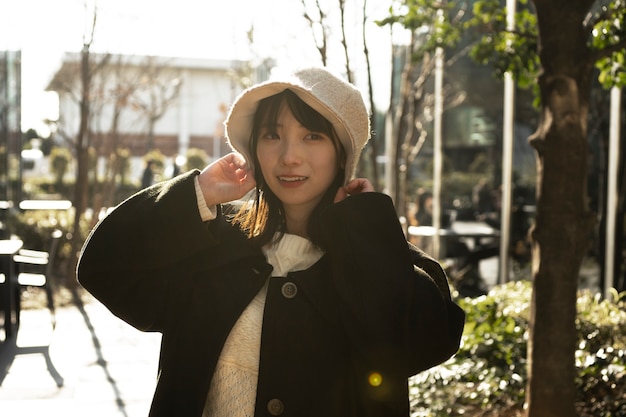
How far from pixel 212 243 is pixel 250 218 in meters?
0.17

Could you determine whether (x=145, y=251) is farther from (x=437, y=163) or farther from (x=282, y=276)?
(x=437, y=163)

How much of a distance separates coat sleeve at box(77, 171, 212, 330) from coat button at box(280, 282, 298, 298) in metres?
0.23

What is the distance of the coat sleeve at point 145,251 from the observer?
235 centimetres

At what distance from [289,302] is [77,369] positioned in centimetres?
610

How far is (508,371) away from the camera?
617 centimetres

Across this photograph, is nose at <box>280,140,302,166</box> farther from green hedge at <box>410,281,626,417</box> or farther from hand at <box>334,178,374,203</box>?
green hedge at <box>410,281,626,417</box>

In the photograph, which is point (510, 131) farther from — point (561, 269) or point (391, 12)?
point (561, 269)

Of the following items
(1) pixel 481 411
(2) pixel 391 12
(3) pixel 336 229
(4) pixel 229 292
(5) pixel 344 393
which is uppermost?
(2) pixel 391 12

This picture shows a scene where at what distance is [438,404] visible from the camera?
18.9ft

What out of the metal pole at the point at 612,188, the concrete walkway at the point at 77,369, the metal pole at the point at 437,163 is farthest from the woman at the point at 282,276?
the metal pole at the point at 437,163

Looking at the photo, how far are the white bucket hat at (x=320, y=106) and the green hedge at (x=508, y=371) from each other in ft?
11.3

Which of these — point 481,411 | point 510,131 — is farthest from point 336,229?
point 510,131

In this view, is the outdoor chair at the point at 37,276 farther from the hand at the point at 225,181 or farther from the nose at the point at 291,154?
the nose at the point at 291,154

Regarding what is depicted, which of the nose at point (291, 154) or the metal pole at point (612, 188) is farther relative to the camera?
the metal pole at point (612, 188)
